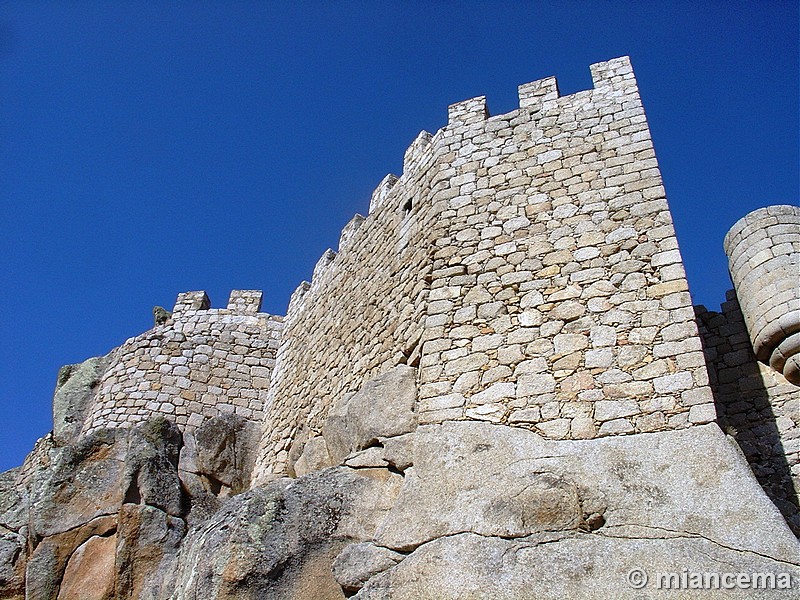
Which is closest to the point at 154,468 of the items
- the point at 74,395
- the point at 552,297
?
the point at 74,395

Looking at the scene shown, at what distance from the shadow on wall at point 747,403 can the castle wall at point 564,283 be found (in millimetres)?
1124

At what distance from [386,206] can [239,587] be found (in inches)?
216

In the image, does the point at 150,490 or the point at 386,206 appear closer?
the point at 150,490

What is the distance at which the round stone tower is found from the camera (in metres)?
6.94

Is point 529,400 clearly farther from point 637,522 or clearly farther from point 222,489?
point 222,489

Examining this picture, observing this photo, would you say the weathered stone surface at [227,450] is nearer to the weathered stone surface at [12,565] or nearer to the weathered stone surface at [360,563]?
the weathered stone surface at [12,565]

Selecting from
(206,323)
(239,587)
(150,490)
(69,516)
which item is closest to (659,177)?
(239,587)

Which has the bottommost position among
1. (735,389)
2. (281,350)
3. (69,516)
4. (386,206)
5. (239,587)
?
(239,587)

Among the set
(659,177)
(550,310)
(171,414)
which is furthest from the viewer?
(171,414)

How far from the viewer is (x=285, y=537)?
5969 mm

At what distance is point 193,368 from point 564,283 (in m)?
7.14

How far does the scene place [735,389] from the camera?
24.3 ft

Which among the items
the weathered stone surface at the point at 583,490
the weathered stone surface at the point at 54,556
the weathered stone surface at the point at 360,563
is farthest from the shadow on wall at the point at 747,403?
the weathered stone surface at the point at 54,556

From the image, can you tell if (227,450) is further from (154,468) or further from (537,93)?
(537,93)
